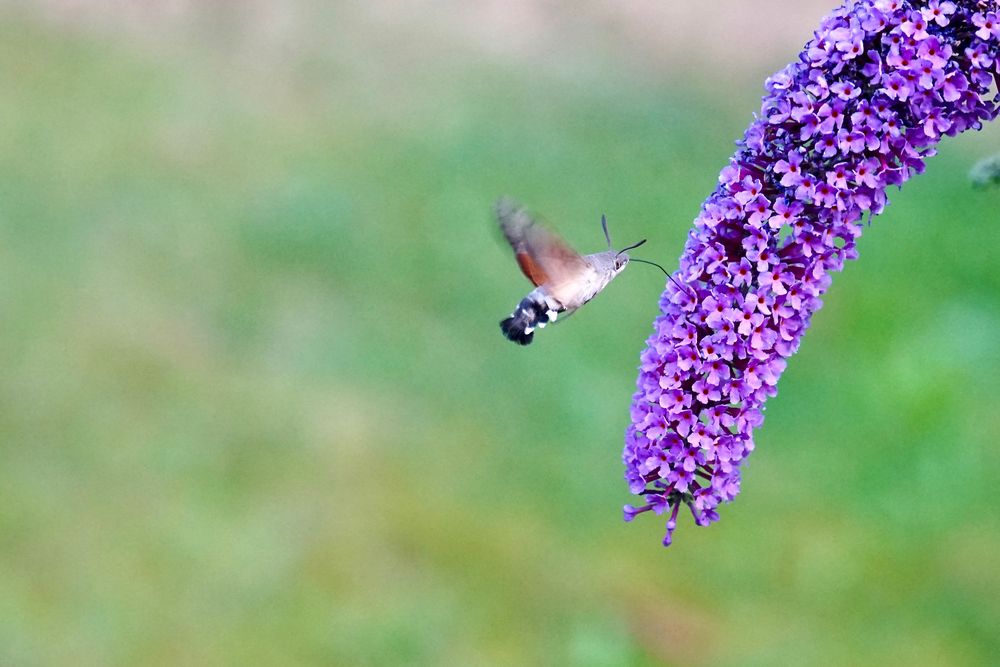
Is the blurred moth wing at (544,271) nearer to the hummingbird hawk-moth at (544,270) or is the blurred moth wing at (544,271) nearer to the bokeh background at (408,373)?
the hummingbird hawk-moth at (544,270)

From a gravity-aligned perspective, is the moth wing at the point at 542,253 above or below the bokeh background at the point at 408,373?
below

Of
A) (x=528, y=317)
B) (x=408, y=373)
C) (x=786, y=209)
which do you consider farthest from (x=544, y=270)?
(x=408, y=373)

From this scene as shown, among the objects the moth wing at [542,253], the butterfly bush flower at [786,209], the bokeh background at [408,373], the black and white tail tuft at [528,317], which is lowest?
the butterfly bush flower at [786,209]

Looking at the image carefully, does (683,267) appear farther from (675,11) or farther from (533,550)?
(675,11)

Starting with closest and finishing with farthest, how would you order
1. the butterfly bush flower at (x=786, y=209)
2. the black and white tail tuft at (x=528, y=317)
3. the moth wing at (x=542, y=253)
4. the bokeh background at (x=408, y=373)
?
the butterfly bush flower at (x=786, y=209), the moth wing at (x=542, y=253), the black and white tail tuft at (x=528, y=317), the bokeh background at (x=408, y=373)

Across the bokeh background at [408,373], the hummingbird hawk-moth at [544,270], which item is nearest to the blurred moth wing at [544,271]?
the hummingbird hawk-moth at [544,270]

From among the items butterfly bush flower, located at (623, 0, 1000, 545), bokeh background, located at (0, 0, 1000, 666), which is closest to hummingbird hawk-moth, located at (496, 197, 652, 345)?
butterfly bush flower, located at (623, 0, 1000, 545)

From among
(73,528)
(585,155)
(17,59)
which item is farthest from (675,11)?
(73,528)

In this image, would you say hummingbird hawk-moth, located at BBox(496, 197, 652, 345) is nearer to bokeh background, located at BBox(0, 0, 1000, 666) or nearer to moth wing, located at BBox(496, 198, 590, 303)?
moth wing, located at BBox(496, 198, 590, 303)

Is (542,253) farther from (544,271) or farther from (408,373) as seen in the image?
(408,373)
